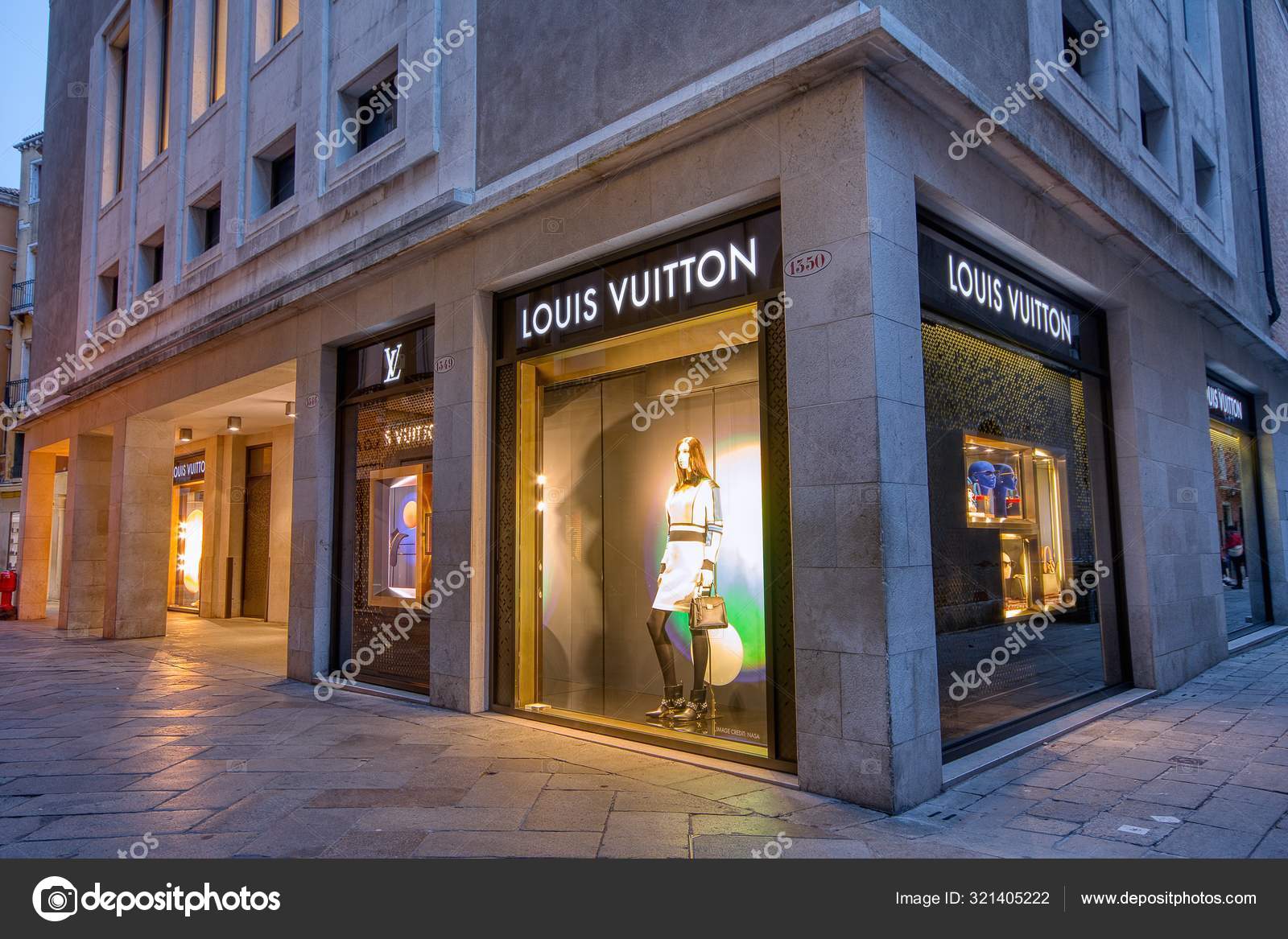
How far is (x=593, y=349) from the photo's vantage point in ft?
24.2

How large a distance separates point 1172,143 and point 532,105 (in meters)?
8.03

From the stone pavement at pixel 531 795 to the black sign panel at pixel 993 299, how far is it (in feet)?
10.8

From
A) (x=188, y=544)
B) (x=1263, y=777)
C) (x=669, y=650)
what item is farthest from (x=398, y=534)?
(x=188, y=544)

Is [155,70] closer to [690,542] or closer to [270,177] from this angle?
[270,177]

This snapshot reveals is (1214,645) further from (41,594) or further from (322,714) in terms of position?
(41,594)

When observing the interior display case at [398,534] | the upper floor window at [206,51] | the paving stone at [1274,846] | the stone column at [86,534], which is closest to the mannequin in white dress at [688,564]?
the interior display case at [398,534]

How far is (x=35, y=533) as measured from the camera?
18625mm

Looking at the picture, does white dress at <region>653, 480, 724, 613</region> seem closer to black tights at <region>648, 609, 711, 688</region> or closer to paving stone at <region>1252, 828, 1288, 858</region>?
black tights at <region>648, 609, 711, 688</region>

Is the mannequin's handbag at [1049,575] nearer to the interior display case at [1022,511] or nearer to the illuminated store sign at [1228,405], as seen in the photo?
the interior display case at [1022,511]

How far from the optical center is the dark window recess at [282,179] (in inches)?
462

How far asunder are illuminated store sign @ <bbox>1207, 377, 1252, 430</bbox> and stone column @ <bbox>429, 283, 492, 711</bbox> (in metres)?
9.59

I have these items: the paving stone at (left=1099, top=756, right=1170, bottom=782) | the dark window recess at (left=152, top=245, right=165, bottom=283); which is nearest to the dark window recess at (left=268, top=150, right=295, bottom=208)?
the dark window recess at (left=152, top=245, right=165, bottom=283)

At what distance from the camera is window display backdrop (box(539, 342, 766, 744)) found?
7355 millimetres

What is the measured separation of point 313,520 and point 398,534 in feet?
4.42
